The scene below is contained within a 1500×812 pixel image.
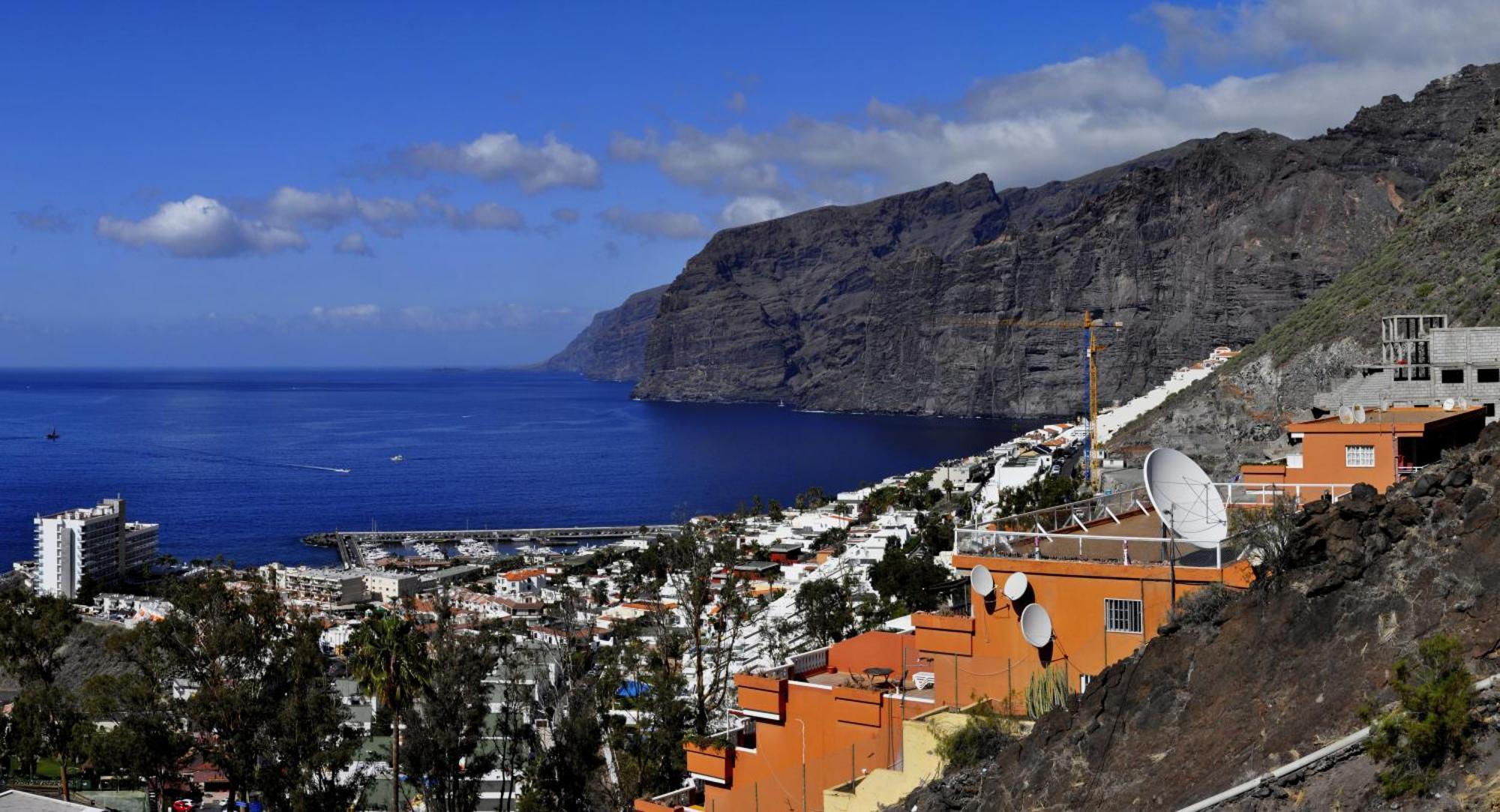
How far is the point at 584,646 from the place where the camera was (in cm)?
2545

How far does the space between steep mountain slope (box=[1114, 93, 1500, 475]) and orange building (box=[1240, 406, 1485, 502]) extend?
2552cm

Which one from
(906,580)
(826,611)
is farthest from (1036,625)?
(906,580)

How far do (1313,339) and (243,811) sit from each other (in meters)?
46.7

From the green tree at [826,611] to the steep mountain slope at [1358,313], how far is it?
15.0 meters

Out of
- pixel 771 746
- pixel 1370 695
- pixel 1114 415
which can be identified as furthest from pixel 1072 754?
pixel 1114 415

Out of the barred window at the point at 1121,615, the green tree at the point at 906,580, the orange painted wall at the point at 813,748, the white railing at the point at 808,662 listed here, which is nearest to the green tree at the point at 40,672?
the orange painted wall at the point at 813,748

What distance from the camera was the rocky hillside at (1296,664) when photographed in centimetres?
725

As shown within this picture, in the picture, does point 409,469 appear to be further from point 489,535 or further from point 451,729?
point 451,729

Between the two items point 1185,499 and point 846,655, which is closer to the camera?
point 1185,499

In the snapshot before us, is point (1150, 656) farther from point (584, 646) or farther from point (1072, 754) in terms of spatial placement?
point (584, 646)

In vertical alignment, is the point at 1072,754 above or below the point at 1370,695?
below

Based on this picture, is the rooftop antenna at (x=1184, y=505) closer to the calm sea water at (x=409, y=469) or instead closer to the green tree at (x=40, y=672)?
the green tree at (x=40, y=672)

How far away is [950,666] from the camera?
10.8 m

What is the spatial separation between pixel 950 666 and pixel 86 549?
70408 millimetres
